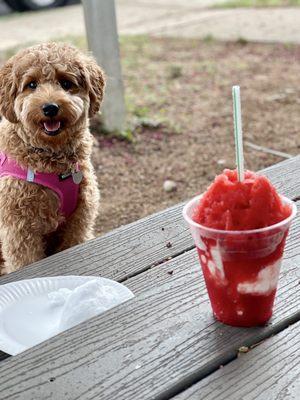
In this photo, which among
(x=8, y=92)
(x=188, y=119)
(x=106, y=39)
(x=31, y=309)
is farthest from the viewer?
(x=188, y=119)

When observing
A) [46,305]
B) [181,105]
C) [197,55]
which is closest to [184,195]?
[181,105]

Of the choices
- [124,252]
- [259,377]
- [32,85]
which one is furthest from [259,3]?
[259,377]

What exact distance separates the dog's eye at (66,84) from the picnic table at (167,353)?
130cm

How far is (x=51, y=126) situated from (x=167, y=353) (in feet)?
5.13

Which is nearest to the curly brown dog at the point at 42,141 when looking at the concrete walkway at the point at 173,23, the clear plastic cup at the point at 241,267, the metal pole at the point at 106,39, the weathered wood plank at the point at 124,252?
the weathered wood plank at the point at 124,252

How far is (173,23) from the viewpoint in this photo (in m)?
Answer: 10.5

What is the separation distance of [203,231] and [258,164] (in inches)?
140

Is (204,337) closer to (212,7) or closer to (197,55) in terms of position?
(197,55)

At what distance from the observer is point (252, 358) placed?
1539 millimetres

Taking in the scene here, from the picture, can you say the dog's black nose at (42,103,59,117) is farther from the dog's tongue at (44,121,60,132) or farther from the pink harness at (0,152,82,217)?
the pink harness at (0,152,82,217)

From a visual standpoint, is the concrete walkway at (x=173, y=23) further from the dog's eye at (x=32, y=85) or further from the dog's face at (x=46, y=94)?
the dog's eye at (x=32, y=85)

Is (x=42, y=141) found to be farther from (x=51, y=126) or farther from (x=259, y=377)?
(x=259, y=377)

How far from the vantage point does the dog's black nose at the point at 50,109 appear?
286cm

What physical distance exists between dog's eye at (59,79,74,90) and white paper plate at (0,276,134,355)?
4.19 ft
